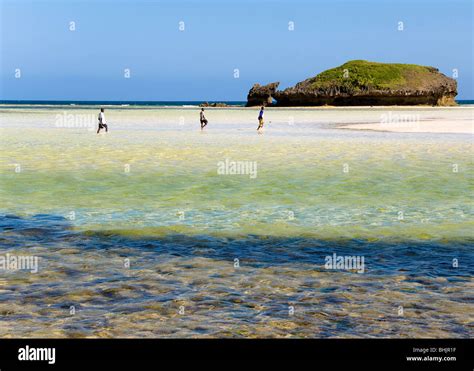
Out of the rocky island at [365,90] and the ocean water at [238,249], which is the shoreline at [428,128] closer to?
the ocean water at [238,249]

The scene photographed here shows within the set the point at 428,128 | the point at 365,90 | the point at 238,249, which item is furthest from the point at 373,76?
the point at 238,249

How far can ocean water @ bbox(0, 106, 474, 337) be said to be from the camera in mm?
7676

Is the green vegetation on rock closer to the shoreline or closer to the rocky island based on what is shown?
the rocky island

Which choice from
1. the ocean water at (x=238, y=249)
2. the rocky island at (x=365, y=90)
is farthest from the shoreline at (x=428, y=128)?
the rocky island at (x=365, y=90)

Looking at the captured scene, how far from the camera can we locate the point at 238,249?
445 inches

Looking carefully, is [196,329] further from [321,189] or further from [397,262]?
[321,189]

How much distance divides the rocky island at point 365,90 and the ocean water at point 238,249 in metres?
128

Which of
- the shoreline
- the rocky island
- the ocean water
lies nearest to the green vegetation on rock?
the rocky island

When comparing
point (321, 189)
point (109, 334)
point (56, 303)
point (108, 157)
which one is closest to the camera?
point (109, 334)

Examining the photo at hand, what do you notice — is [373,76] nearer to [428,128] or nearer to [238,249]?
[428,128]

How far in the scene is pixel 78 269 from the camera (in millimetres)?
9938

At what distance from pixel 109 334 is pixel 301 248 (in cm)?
498

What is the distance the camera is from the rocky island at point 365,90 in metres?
148
